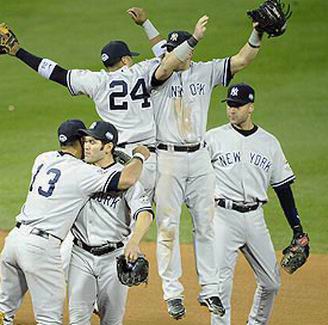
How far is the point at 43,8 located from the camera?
23.7 meters

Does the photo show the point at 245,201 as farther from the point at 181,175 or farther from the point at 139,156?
the point at 139,156

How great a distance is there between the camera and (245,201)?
921 cm

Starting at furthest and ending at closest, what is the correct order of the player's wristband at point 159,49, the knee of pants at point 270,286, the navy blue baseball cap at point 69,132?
the player's wristband at point 159,49 → the knee of pants at point 270,286 → the navy blue baseball cap at point 69,132

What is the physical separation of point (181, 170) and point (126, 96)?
79 cm

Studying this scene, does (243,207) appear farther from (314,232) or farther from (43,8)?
(43,8)

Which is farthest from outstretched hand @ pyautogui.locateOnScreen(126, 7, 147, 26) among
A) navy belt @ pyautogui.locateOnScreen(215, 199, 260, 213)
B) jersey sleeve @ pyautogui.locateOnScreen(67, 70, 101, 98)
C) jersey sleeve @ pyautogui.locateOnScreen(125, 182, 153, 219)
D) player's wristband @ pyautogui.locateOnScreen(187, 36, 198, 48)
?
jersey sleeve @ pyautogui.locateOnScreen(125, 182, 153, 219)

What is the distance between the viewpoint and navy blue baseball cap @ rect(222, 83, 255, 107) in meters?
9.21

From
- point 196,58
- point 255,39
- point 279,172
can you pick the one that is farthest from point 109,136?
point 196,58

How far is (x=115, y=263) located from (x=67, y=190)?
25.4 inches

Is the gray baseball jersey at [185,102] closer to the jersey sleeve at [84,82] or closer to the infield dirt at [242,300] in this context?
the jersey sleeve at [84,82]

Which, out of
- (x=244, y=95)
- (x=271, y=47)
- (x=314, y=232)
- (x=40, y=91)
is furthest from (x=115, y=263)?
(x=271, y=47)

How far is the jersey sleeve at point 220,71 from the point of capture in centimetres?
941

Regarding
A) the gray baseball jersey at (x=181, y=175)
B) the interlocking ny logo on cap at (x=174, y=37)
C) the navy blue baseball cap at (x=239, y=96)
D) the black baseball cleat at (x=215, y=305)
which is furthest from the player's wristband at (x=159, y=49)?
the black baseball cleat at (x=215, y=305)

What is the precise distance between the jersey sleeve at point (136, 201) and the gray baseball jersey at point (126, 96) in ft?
4.46
